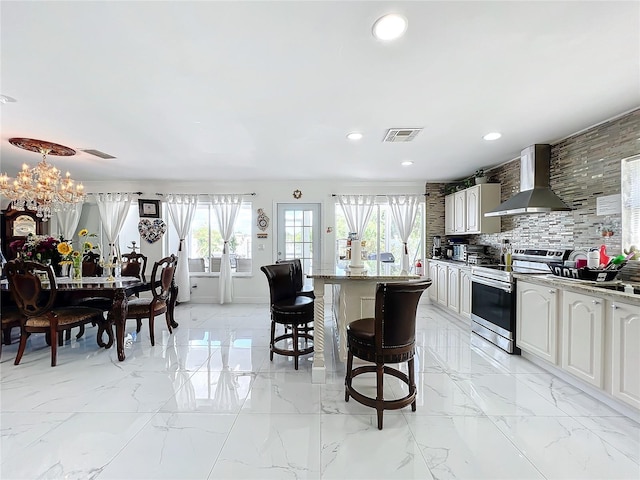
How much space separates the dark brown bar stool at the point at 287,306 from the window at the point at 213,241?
2.96 meters

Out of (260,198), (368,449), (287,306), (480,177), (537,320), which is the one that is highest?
(480,177)

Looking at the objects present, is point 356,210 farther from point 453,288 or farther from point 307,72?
point 307,72

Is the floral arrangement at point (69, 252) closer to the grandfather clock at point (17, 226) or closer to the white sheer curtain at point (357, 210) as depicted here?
the grandfather clock at point (17, 226)

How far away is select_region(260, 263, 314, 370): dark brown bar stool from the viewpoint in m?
2.80

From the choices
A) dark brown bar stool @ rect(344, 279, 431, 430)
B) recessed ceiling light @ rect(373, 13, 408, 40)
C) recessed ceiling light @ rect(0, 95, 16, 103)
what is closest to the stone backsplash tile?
dark brown bar stool @ rect(344, 279, 431, 430)

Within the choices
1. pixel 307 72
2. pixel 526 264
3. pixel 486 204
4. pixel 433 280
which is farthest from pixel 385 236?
pixel 307 72

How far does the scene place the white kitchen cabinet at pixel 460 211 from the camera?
4.94 meters

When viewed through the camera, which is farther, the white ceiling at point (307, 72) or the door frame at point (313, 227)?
the door frame at point (313, 227)

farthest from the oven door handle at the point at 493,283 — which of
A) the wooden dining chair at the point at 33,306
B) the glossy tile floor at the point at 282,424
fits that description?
the wooden dining chair at the point at 33,306

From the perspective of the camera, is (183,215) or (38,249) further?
(183,215)

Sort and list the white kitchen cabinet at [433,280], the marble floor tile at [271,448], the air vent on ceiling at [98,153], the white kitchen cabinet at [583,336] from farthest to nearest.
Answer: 1. the white kitchen cabinet at [433,280]
2. the air vent on ceiling at [98,153]
3. the white kitchen cabinet at [583,336]
4. the marble floor tile at [271,448]

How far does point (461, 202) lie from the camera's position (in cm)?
504

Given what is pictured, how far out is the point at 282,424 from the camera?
1982mm

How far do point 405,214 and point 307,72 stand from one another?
13.6ft
